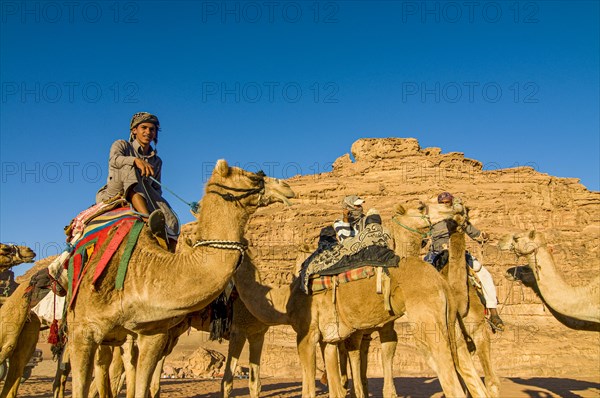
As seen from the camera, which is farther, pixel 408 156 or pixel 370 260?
pixel 408 156

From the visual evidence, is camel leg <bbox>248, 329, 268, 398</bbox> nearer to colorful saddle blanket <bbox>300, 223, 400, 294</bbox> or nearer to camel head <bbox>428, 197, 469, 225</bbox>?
colorful saddle blanket <bbox>300, 223, 400, 294</bbox>

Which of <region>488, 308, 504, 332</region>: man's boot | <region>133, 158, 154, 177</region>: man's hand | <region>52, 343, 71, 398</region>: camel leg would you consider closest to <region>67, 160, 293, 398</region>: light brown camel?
<region>133, 158, 154, 177</region>: man's hand

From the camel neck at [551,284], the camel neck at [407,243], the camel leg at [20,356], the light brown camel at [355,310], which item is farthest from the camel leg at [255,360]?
the camel neck at [551,284]

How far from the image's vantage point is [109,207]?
5836mm

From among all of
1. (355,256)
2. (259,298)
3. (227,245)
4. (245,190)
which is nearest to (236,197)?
(245,190)

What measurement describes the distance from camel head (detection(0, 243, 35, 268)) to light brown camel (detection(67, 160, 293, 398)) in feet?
16.3

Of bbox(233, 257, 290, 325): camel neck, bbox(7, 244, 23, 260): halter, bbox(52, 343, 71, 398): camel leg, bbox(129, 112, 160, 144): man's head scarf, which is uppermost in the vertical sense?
bbox(129, 112, 160, 144): man's head scarf

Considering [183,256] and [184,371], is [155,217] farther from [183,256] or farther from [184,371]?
[184,371]

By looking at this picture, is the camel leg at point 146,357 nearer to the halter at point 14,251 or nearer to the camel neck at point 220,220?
the camel neck at point 220,220

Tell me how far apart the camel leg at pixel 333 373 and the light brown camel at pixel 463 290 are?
6.19ft

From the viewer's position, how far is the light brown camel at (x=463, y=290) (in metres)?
7.51

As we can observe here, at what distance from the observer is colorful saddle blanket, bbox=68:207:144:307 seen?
16.5ft

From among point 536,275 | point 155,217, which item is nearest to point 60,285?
point 155,217

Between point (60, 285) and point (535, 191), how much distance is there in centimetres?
7472
